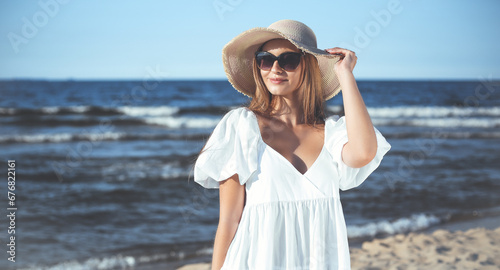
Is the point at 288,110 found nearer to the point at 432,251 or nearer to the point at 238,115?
the point at 238,115

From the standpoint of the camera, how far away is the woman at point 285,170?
1.82 meters

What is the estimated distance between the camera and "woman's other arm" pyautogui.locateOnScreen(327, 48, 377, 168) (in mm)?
1768

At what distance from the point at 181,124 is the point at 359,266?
47.9ft

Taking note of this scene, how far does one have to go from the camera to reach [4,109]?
66.7ft

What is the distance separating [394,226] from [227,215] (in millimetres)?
5093

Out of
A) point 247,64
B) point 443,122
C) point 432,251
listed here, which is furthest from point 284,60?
point 443,122

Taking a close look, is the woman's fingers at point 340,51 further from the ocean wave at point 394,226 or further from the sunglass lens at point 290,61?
the ocean wave at point 394,226

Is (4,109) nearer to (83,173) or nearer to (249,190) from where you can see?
(83,173)

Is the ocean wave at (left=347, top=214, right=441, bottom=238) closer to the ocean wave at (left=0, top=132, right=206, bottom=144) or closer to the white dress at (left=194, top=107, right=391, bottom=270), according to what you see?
the white dress at (left=194, top=107, right=391, bottom=270)

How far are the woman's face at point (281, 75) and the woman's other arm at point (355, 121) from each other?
0.25 m

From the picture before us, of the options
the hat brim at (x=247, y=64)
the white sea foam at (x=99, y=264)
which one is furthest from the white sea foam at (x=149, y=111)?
the hat brim at (x=247, y=64)

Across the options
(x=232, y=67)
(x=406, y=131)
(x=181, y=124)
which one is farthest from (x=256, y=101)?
(x=181, y=124)

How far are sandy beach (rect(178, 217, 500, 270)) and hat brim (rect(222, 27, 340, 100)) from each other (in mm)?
2942

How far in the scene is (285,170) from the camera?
73.1 inches
